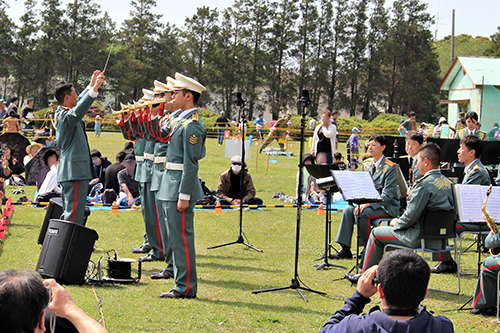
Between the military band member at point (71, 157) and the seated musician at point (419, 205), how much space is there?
3430 millimetres

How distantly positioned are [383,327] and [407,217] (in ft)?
12.2

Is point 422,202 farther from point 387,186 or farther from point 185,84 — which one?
point 185,84

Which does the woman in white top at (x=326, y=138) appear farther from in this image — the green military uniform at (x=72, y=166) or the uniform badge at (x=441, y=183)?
the green military uniform at (x=72, y=166)

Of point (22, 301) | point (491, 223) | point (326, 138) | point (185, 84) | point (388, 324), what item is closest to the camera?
point (22, 301)

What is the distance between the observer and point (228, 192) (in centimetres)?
1183

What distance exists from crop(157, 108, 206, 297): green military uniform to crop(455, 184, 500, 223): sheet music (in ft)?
9.17

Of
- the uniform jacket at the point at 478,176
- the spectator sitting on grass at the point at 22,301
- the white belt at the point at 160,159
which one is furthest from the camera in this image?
the uniform jacket at the point at 478,176

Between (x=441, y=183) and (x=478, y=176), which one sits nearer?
(x=441, y=183)

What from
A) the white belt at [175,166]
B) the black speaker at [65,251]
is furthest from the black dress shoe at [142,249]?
the white belt at [175,166]

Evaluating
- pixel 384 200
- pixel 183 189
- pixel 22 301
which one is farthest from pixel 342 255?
pixel 22 301

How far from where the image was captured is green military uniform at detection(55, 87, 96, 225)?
637cm

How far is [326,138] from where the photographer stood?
15586 mm

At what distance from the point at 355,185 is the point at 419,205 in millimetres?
841

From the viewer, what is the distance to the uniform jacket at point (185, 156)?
5.91 m
